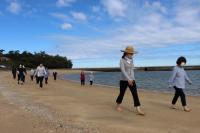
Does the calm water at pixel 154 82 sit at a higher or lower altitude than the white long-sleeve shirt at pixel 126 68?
lower

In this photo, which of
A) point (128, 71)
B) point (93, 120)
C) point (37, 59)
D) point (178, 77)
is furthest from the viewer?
point (37, 59)

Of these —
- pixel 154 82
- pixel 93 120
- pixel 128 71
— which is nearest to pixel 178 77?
pixel 128 71

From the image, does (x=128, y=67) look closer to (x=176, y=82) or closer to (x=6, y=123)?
(x=176, y=82)

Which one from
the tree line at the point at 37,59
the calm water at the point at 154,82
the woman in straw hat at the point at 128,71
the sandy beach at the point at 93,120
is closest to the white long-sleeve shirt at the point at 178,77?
the sandy beach at the point at 93,120

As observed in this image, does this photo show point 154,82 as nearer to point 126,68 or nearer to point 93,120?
point 126,68

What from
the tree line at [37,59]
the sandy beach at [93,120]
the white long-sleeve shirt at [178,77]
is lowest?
Result: the sandy beach at [93,120]

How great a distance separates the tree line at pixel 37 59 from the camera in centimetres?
15238

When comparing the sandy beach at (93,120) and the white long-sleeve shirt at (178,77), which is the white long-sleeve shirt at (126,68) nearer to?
the sandy beach at (93,120)

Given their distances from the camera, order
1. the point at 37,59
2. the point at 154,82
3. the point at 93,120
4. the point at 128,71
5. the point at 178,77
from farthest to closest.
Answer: the point at 37,59, the point at 154,82, the point at 178,77, the point at 128,71, the point at 93,120

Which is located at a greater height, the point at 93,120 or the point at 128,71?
the point at 128,71

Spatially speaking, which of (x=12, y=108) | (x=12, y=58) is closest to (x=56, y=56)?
(x=12, y=58)

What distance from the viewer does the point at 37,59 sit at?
504ft

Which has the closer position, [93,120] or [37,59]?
[93,120]

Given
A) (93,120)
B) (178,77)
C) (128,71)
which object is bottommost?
(93,120)
